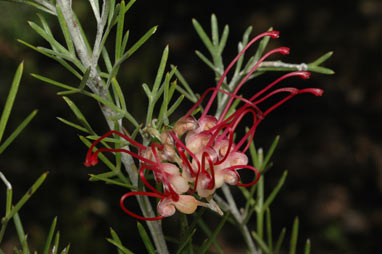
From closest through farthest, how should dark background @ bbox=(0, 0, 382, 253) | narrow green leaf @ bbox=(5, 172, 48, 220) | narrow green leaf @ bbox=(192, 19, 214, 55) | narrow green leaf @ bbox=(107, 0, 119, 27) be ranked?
narrow green leaf @ bbox=(5, 172, 48, 220)
narrow green leaf @ bbox=(107, 0, 119, 27)
narrow green leaf @ bbox=(192, 19, 214, 55)
dark background @ bbox=(0, 0, 382, 253)

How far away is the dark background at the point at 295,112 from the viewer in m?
1.93

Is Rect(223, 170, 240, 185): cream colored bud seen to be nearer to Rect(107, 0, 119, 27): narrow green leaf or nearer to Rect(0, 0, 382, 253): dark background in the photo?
Rect(107, 0, 119, 27): narrow green leaf

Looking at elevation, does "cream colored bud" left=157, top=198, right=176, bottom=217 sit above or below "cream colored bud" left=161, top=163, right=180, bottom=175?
below

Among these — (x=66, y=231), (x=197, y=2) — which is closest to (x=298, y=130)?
(x=197, y=2)

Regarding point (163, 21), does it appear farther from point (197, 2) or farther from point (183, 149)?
point (183, 149)

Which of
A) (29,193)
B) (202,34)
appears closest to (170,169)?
(29,193)

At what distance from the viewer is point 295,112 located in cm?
241

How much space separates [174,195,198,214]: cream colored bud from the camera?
0.60 m

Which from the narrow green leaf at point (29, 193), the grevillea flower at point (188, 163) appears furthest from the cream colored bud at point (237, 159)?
the narrow green leaf at point (29, 193)

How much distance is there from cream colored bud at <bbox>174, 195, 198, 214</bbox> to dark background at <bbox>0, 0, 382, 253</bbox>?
1298mm

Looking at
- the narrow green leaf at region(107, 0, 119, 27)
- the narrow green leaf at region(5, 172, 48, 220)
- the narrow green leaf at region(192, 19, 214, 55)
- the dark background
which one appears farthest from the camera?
the dark background

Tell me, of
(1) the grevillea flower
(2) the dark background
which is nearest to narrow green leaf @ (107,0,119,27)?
(1) the grevillea flower

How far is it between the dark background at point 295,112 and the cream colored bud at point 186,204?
130cm

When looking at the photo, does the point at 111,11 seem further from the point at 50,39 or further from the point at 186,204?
the point at 186,204
